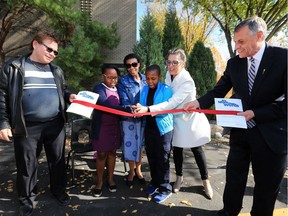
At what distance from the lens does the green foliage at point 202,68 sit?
28.0ft

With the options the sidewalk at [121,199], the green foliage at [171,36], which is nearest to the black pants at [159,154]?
the sidewalk at [121,199]

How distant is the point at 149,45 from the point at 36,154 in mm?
5703

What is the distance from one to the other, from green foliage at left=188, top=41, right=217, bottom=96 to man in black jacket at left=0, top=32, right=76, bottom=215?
632cm

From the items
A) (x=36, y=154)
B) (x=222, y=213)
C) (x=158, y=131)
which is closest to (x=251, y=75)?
(x=158, y=131)

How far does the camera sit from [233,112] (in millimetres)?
2504

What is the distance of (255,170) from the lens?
2477mm

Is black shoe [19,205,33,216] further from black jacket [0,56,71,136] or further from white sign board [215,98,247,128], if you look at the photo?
white sign board [215,98,247,128]

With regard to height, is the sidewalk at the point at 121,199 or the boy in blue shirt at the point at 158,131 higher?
the boy in blue shirt at the point at 158,131

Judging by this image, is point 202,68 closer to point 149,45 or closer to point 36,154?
point 149,45

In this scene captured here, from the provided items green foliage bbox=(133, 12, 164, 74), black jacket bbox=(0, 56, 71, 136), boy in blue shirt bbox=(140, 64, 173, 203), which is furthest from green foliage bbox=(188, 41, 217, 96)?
black jacket bbox=(0, 56, 71, 136)

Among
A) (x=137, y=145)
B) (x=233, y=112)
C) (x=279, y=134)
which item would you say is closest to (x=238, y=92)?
(x=233, y=112)

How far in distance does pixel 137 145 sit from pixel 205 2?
22.8 feet

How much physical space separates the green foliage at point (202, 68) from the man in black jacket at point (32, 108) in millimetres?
6315

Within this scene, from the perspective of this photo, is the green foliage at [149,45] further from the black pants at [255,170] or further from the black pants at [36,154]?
the black pants at [255,170]
